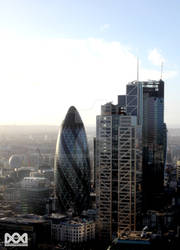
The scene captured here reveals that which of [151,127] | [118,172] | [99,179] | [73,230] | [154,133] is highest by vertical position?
[151,127]

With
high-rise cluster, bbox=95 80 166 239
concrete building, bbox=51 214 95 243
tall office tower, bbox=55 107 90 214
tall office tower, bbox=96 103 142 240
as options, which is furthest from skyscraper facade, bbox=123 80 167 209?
concrete building, bbox=51 214 95 243

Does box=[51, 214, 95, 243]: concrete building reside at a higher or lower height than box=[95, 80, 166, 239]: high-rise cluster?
lower

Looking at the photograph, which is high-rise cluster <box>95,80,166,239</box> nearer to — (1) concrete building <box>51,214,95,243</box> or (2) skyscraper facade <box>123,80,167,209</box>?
(1) concrete building <box>51,214,95,243</box>

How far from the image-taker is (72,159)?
21375 mm

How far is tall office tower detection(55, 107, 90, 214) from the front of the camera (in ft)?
69.1

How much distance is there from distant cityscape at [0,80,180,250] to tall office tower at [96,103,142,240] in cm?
3

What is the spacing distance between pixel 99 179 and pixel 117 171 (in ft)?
2.10

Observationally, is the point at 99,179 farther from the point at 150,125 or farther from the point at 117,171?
the point at 150,125

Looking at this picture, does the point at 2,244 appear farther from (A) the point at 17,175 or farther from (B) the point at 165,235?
(A) the point at 17,175

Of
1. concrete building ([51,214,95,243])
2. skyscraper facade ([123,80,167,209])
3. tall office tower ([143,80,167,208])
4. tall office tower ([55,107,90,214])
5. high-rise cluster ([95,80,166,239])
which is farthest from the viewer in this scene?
tall office tower ([55,107,90,214])

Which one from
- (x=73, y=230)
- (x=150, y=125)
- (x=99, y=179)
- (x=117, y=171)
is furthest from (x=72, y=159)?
(x=73, y=230)

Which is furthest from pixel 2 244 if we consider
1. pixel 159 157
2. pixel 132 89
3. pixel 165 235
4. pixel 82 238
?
pixel 159 157

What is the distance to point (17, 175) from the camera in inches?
958

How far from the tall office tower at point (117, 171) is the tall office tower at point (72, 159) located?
4.32m
